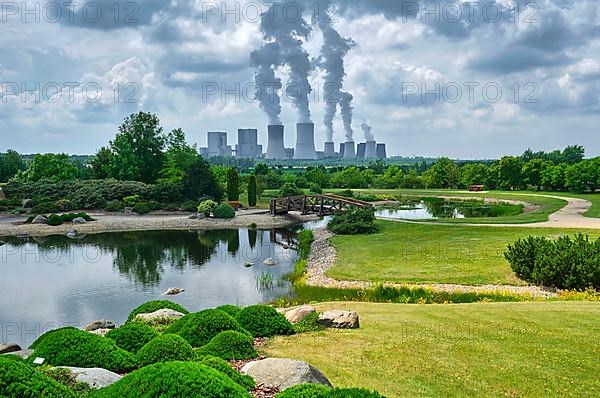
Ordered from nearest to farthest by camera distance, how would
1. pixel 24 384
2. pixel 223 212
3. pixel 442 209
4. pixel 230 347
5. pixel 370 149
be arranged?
1. pixel 24 384
2. pixel 230 347
3. pixel 223 212
4. pixel 442 209
5. pixel 370 149

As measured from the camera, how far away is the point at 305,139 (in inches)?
5659

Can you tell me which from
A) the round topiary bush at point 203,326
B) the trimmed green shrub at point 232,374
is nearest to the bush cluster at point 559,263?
the round topiary bush at point 203,326

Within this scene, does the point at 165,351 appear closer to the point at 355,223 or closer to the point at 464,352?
the point at 464,352

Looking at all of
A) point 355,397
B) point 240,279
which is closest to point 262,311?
point 355,397

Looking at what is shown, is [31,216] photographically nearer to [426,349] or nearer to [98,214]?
[98,214]

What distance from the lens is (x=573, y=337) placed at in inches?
366

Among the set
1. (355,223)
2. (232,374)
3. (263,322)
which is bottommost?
(355,223)

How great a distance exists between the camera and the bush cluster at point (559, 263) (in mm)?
16422

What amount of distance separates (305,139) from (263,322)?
444 ft

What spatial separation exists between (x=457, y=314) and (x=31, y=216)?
40563 mm

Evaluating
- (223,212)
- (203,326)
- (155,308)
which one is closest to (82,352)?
(203,326)

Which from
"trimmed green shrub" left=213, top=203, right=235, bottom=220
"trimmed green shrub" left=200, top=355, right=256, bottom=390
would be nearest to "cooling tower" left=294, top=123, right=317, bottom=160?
"trimmed green shrub" left=213, top=203, right=235, bottom=220

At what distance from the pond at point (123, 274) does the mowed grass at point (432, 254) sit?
3.27 metres

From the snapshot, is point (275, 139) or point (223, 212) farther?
point (275, 139)
